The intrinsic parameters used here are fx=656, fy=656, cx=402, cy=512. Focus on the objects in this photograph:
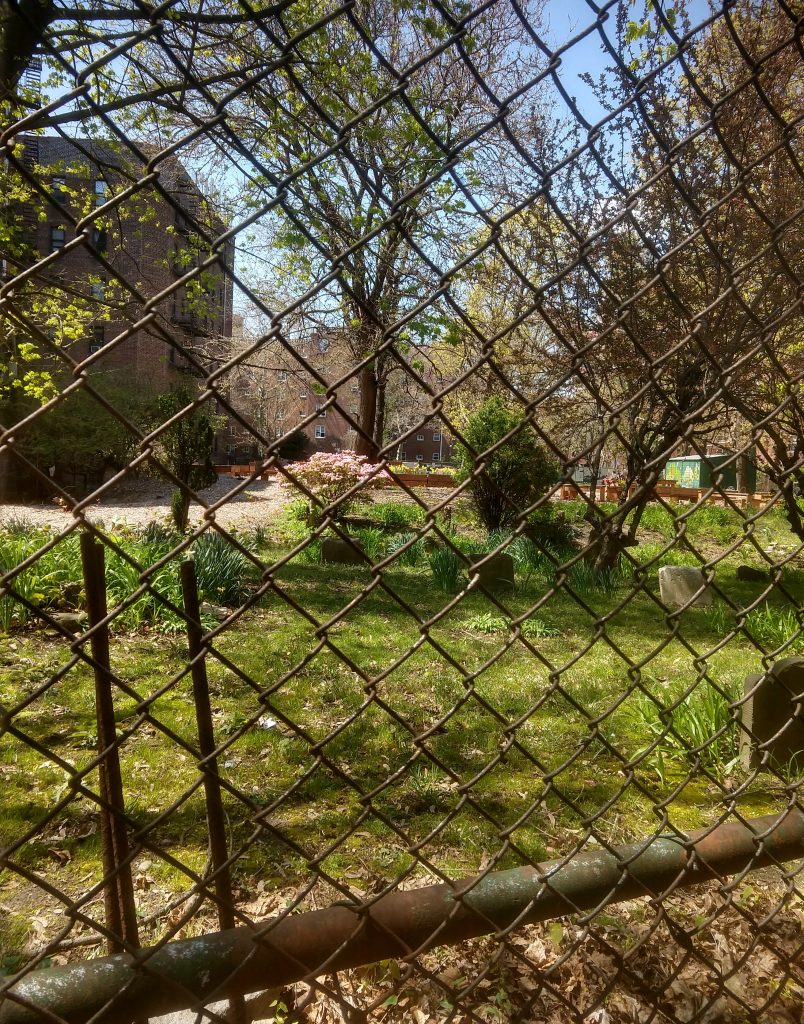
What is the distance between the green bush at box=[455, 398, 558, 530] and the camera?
9344 mm

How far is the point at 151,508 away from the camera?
12.6 meters

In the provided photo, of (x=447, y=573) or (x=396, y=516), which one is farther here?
(x=396, y=516)

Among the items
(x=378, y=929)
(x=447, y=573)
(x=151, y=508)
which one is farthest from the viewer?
(x=151, y=508)

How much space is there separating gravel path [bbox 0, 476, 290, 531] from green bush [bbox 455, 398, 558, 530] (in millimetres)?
3583

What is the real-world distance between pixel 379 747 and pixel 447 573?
3441mm

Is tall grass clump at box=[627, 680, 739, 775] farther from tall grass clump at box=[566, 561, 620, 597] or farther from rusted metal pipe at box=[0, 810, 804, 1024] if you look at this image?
tall grass clump at box=[566, 561, 620, 597]

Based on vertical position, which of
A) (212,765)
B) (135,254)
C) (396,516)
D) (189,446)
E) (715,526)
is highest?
(135,254)

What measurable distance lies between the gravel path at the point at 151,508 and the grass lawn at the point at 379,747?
16.3 feet

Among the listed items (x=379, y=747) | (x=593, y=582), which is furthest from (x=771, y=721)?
(x=593, y=582)

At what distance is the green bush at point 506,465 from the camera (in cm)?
934

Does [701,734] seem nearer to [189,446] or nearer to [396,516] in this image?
[396,516]

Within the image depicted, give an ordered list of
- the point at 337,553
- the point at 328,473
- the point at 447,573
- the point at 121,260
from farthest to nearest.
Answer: the point at 121,260 < the point at 328,473 < the point at 337,553 < the point at 447,573

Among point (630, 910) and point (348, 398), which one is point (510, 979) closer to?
point (630, 910)

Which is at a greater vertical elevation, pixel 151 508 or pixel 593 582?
pixel 151 508
